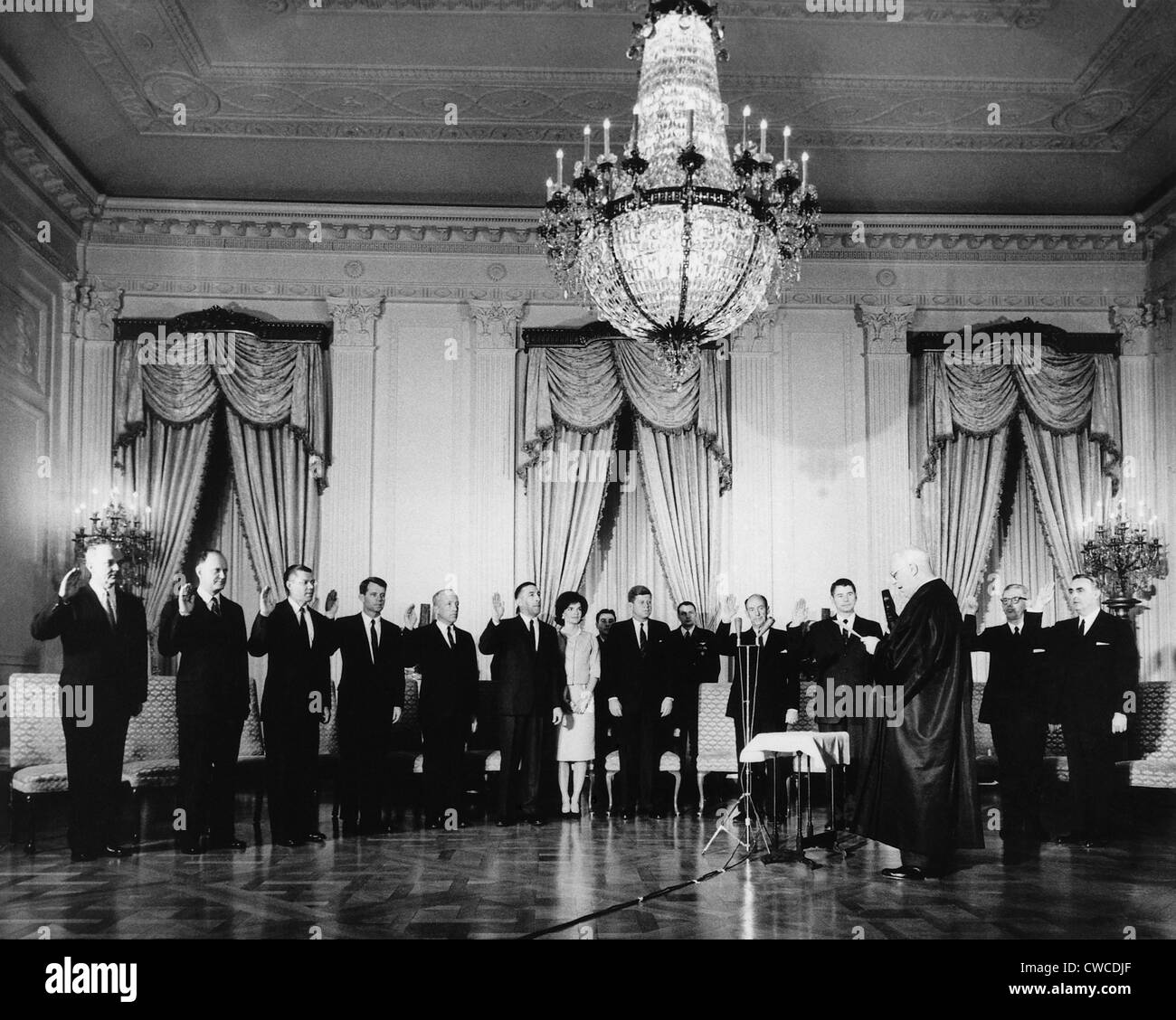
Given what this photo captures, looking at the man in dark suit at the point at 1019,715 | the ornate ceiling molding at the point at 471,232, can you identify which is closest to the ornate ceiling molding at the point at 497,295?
the ornate ceiling molding at the point at 471,232

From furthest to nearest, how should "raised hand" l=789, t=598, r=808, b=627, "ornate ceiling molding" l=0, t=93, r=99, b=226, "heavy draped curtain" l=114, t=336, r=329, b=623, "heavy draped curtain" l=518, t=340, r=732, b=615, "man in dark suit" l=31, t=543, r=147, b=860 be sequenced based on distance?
"heavy draped curtain" l=518, t=340, r=732, b=615
"heavy draped curtain" l=114, t=336, r=329, b=623
"raised hand" l=789, t=598, r=808, b=627
"ornate ceiling molding" l=0, t=93, r=99, b=226
"man in dark suit" l=31, t=543, r=147, b=860

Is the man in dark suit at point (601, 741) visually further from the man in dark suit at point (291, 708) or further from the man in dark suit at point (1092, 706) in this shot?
the man in dark suit at point (1092, 706)

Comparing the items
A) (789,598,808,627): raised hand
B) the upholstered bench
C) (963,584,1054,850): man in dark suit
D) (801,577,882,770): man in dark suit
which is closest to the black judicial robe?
(801,577,882,770): man in dark suit

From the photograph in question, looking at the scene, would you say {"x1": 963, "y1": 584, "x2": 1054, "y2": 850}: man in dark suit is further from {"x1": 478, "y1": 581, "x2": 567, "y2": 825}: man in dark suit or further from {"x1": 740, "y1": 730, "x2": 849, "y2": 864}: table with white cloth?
{"x1": 478, "y1": 581, "x2": 567, "y2": 825}: man in dark suit

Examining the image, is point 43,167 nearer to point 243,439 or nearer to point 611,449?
point 243,439

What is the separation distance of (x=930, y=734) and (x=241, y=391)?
644cm

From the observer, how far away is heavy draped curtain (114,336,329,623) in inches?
372

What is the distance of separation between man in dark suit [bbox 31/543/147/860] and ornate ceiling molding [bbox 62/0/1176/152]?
375 centimetres

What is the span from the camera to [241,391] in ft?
31.4

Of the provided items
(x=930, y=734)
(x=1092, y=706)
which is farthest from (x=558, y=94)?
(x=1092, y=706)

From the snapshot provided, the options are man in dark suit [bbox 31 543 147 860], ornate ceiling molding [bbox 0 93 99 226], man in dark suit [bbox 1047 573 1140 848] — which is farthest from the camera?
ornate ceiling molding [bbox 0 93 99 226]

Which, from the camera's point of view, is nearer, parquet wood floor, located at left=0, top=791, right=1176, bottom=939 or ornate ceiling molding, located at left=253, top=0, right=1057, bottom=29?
parquet wood floor, located at left=0, top=791, right=1176, bottom=939

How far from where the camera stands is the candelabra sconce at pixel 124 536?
898 cm

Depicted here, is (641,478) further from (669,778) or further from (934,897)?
(934,897)
